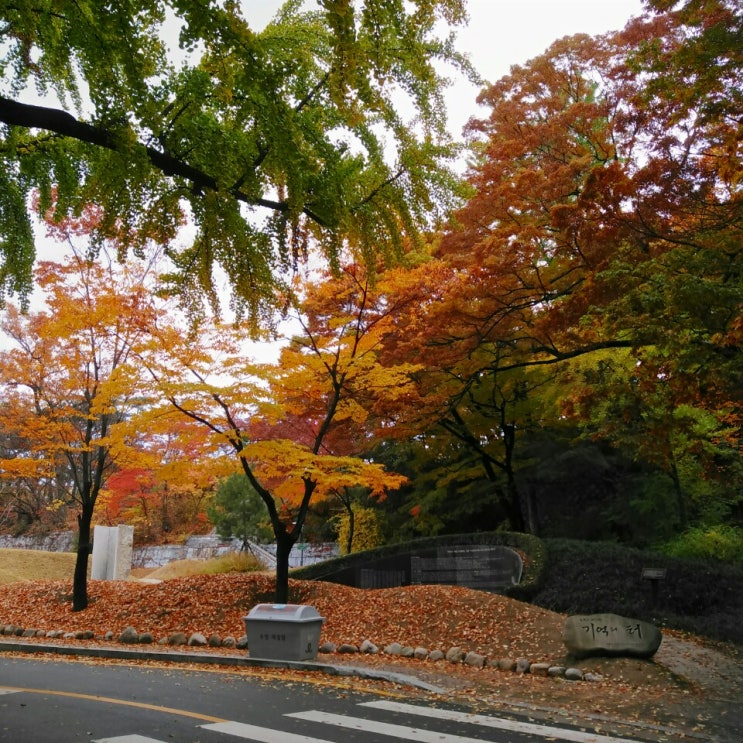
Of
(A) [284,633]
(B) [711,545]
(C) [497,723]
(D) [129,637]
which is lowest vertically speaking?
(D) [129,637]

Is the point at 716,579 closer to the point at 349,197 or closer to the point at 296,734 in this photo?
the point at 296,734

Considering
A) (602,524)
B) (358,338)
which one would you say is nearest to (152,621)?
(358,338)

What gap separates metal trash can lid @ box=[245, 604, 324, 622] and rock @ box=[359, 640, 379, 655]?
120cm

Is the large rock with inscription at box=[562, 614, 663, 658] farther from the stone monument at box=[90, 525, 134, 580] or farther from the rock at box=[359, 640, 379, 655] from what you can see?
the stone monument at box=[90, 525, 134, 580]

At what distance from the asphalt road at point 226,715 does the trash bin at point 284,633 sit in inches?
43.5

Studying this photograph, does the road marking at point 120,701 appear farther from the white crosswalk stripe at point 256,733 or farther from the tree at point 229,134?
the tree at point 229,134

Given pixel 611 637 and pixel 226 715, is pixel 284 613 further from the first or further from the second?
pixel 611 637

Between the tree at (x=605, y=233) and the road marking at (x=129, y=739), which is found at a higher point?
the tree at (x=605, y=233)

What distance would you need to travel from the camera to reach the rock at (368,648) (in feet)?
33.9

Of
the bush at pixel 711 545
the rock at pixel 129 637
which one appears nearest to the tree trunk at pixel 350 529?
the bush at pixel 711 545

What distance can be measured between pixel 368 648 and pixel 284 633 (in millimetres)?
1732

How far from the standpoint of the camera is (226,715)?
19.5ft

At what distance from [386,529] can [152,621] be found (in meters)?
10.7

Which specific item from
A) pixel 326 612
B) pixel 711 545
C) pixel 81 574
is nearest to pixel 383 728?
pixel 326 612
